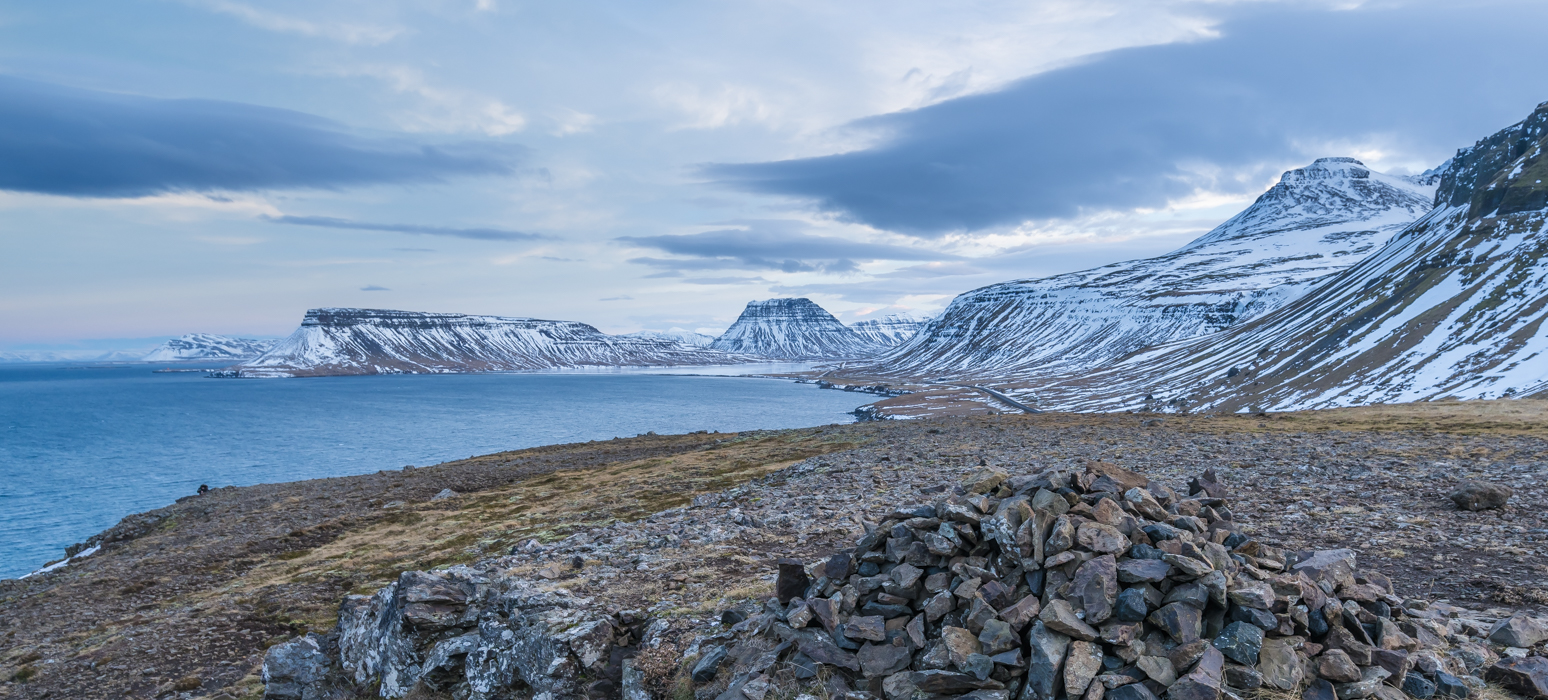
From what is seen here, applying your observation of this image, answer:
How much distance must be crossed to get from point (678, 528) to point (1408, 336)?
161 metres

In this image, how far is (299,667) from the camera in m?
16.7

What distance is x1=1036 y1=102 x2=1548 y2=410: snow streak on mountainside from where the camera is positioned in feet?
360

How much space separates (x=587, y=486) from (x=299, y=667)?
2670cm

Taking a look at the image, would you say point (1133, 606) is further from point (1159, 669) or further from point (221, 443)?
point (221, 443)

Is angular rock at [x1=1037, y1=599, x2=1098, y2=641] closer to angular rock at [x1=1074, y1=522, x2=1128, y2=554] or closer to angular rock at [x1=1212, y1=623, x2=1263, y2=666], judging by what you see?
angular rock at [x1=1074, y1=522, x2=1128, y2=554]

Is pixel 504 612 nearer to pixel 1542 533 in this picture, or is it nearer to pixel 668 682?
pixel 668 682

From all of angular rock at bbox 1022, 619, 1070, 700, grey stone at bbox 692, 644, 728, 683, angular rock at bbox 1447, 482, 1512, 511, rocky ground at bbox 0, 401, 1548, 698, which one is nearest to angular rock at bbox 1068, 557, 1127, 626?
angular rock at bbox 1022, 619, 1070, 700

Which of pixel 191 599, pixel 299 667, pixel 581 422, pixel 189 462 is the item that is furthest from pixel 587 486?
pixel 581 422

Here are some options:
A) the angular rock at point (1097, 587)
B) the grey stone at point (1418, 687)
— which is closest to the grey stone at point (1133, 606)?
the angular rock at point (1097, 587)

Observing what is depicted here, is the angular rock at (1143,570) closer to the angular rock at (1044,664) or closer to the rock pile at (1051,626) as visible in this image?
the rock pile at (1051,626)

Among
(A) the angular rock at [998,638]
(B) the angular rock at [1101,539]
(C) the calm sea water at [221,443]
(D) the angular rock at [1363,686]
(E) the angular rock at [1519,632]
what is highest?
(B) the angular rock at [1101,539]

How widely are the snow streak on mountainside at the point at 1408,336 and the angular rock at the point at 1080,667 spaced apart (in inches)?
4757

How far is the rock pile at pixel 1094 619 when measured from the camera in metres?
9.55

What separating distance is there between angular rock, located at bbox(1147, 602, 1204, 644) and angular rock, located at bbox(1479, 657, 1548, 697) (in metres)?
4.08
